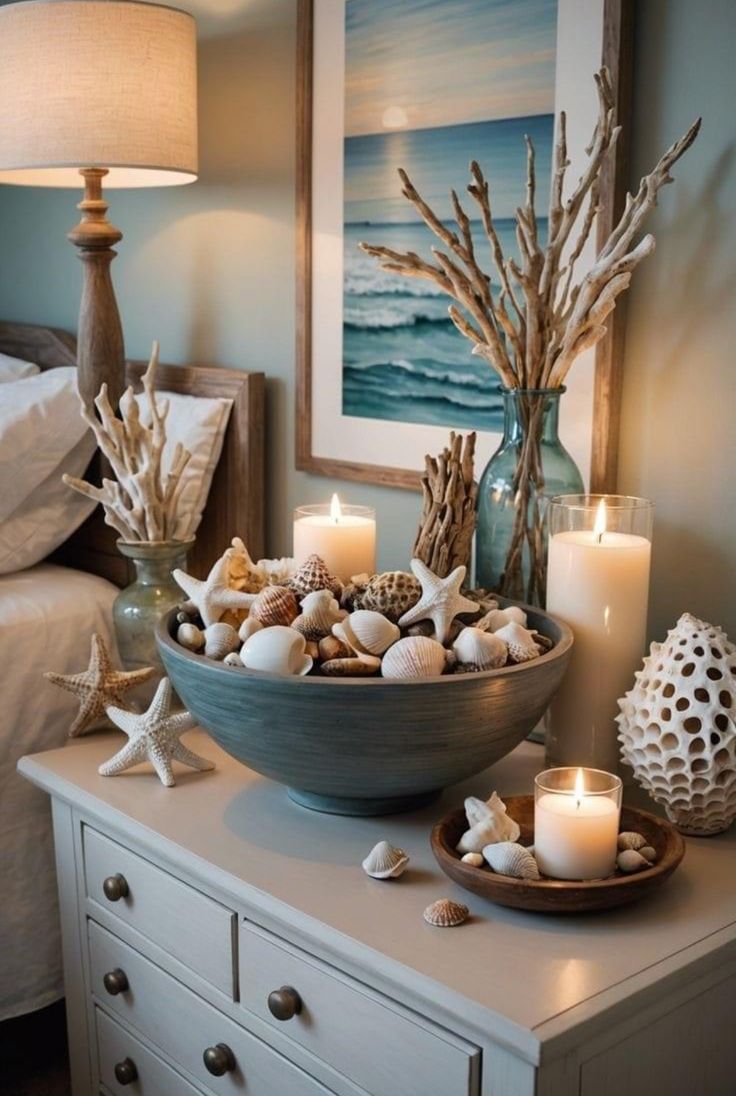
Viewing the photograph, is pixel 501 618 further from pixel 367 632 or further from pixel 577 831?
pixel 577 831

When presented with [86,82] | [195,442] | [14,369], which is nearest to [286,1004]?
[195,442]

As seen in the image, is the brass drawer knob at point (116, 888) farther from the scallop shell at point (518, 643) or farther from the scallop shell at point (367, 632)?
the scallop shell at point (518, 643)

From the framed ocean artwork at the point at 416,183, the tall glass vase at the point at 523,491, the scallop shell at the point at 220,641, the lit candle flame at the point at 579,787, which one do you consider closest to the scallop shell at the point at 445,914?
the lit candle flame at the point at 579,787

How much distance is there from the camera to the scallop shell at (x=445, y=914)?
3.49 feet

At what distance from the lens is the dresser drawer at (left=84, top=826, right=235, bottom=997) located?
124 centimetres

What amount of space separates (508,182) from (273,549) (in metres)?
0.73

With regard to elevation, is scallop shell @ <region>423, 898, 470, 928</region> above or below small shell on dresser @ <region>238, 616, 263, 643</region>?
below

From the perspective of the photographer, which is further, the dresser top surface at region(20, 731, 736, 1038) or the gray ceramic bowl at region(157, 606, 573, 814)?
the gray ceramic bowl at region(157, 606, 573, 814)

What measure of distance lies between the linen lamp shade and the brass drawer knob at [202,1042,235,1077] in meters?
1.13

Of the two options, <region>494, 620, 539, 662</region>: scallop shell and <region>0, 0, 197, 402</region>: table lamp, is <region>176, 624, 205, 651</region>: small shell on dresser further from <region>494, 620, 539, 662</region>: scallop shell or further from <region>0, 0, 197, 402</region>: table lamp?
<region>0, 0, 197, 402</region>: table lamp

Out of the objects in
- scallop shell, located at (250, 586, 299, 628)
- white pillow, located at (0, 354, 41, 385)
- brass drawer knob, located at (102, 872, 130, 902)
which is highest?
white pillow, located at (0, 354, 41, 385)

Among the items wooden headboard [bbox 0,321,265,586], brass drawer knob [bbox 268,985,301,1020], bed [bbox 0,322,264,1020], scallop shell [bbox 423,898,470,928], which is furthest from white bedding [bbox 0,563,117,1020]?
scallop shell [bbox 423,898,470,928]

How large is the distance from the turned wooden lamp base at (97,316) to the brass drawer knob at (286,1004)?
1.02 metres

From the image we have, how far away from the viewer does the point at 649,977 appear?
98 centimetres
